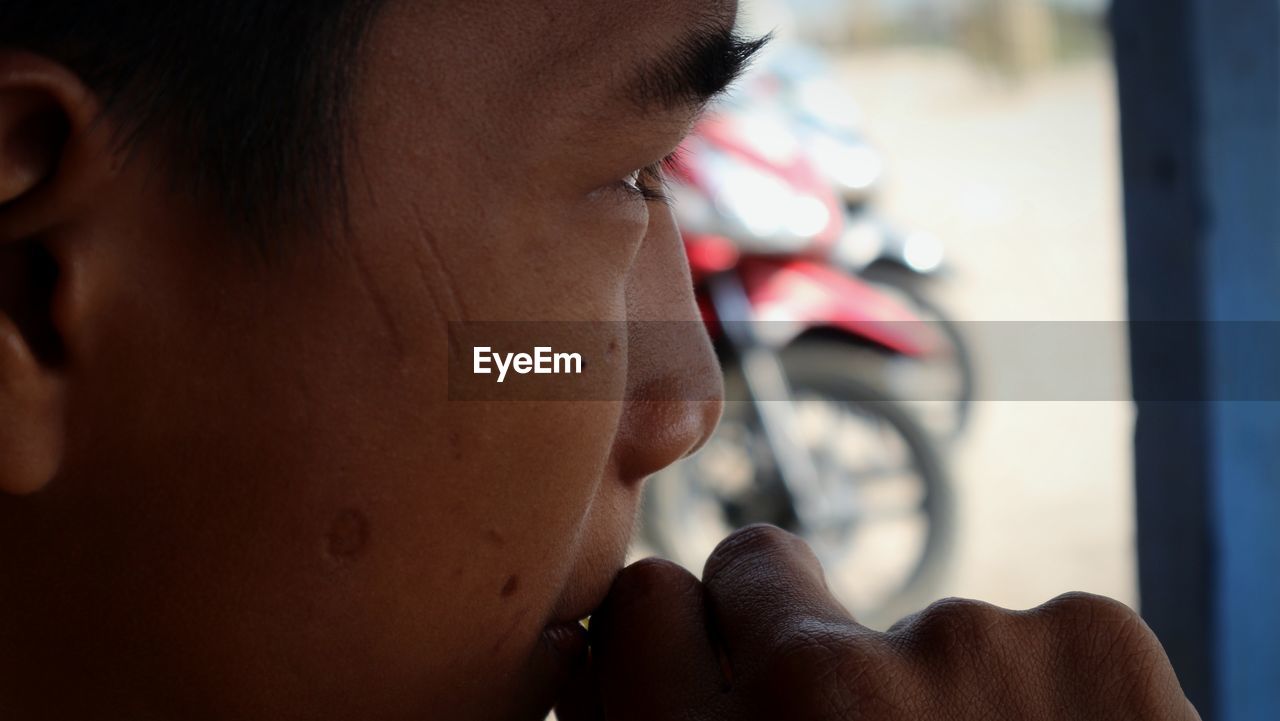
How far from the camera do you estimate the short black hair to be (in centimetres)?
72

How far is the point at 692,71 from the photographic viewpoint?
2.78 feet

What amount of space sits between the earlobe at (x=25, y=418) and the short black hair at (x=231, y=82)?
0.38ft

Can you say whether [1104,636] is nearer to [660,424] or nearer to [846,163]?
[660,424]

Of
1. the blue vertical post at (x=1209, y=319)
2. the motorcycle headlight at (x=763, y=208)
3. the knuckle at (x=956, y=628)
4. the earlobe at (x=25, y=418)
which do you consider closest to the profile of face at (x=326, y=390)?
the earlobe at (x=25, y=418)

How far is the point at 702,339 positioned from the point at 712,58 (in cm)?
20

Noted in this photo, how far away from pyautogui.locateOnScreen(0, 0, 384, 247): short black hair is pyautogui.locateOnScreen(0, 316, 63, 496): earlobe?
0.38ft

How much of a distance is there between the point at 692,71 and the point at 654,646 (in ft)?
1.19

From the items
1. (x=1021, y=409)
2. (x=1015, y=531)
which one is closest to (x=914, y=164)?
(x=1021, y=409)

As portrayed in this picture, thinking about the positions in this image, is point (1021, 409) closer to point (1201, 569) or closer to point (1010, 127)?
point (1201, 569)

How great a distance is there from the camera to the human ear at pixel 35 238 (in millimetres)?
710

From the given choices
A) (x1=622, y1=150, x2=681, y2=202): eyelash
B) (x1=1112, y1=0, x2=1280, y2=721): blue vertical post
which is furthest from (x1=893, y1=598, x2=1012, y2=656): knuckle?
(x1=1112, y1=0, x2=1280, y2=721): blue vertical post

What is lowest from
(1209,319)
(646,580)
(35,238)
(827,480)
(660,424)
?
(827,480)

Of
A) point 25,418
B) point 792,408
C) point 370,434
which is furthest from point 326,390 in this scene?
point 792,408

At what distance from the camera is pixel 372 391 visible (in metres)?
0.77
